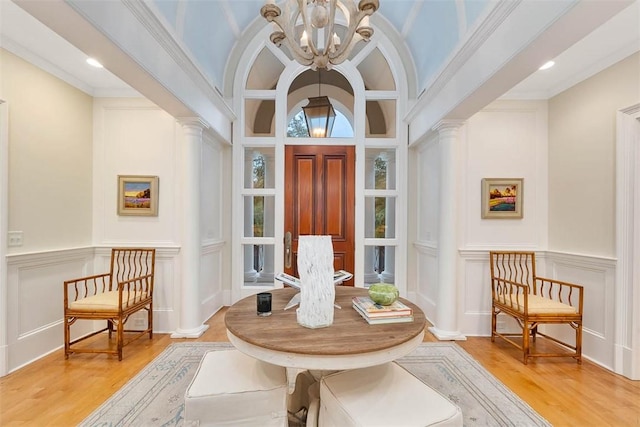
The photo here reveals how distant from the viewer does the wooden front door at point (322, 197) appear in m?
4.10

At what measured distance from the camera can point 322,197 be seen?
413 centimetres

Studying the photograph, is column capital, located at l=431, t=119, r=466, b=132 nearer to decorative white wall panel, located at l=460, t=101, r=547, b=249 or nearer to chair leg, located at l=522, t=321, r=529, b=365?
decorative white wall panel, located at l=460, t=101, r=547, b=249

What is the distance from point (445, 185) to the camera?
322 cm

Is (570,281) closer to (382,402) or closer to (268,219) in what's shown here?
(382,402)

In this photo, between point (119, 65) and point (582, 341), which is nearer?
point (119, 65)

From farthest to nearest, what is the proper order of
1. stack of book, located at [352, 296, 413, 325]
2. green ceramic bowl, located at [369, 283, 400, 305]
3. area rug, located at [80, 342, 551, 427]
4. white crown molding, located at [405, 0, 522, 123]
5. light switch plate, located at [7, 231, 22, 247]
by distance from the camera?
light switch plate, located at [7, 231, 22, 247]
white crown molding, located at [405, 0, 522, 123]
area rug, located at [80, 342, 551, 427]
green ceramic bowl, located at [369, 283, 400, 305]
stack of book, located at [352, 296, 413, 325]

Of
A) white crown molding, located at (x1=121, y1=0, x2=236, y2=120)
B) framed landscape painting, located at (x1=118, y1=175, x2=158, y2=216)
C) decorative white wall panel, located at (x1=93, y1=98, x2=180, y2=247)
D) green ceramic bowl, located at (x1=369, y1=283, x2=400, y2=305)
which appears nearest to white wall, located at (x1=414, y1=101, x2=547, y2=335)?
green ceramic bowl, located at (x1=369, y1=283, x2=400, y2=305)

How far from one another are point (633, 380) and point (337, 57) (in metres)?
3.43

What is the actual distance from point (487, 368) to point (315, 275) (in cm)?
209

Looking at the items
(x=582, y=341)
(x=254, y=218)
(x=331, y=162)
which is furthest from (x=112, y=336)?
(x=582, y=341)

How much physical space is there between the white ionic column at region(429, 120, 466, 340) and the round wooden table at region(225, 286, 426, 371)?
1.59 m

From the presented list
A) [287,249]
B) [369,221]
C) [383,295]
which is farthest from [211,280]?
[383,295]

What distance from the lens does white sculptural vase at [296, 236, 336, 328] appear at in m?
1.51

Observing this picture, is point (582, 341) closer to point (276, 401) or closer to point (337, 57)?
point (276, 401)
